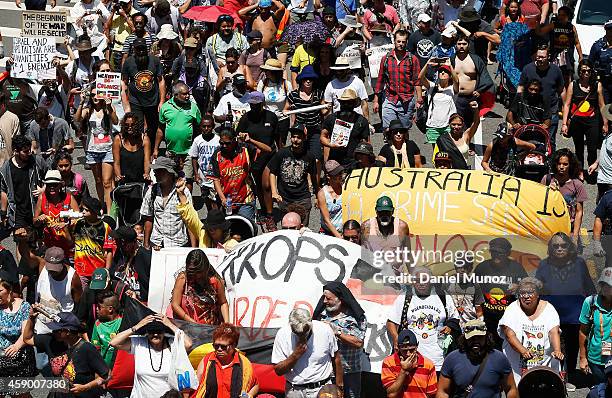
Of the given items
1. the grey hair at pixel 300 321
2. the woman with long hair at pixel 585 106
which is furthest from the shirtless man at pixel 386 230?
the woman with long hair at pixel 585 106

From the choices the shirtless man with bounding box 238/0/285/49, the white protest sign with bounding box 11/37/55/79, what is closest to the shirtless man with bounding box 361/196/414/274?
the white protest sign with bounding box 11/37/55/79

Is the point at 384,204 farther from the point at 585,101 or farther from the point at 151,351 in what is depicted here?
the point at 585,101

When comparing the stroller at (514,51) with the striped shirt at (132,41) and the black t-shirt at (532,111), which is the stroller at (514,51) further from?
the striped shirt at (132,41)

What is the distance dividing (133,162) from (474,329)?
6502 mm

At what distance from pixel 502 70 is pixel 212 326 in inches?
370

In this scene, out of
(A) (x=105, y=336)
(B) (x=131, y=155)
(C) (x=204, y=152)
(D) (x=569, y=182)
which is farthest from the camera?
(B) (x=131, y=155)

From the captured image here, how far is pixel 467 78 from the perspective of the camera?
21469 millimetres

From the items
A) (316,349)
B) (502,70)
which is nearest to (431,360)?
(316,349)

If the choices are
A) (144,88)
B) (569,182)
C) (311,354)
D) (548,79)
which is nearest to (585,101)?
(548,79)

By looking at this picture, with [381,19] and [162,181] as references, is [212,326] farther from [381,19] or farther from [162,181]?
[381,19]

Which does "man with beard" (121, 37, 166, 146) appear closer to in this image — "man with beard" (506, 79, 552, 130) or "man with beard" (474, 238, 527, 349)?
"man with beard" (506, 79, 552, 130)

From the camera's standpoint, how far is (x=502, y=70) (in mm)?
23844

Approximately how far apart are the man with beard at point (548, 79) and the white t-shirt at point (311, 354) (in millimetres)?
6952

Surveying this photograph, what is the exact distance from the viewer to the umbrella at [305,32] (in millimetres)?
23906
